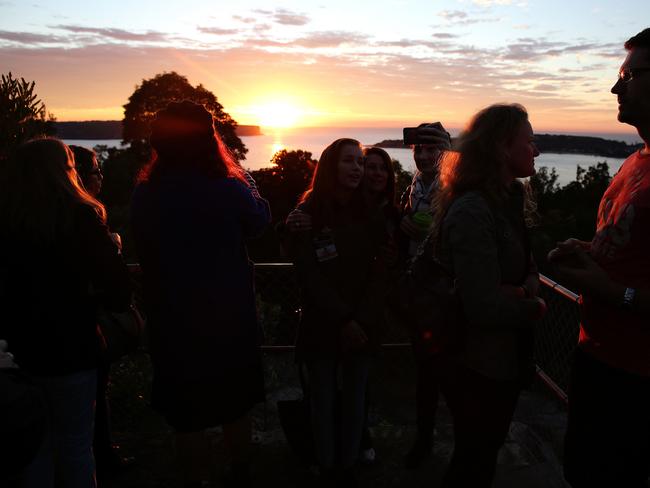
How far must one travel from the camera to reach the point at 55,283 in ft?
7.83

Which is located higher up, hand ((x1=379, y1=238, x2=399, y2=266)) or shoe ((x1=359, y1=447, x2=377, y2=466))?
hand ((x1=379, y1=238, x2=399, y2=266))

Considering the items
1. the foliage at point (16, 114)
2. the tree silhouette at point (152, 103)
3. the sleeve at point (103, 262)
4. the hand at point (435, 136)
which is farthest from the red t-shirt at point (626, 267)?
the tree silhouette at point (152, 103)

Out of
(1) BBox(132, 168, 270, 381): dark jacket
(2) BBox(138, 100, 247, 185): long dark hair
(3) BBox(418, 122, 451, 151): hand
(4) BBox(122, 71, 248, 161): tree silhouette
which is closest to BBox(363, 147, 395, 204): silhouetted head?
(3) BBox(418, 122, 451, 151): hand

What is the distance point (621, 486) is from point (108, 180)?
39263 millimetres

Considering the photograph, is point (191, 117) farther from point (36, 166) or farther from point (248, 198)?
point (36, 166)

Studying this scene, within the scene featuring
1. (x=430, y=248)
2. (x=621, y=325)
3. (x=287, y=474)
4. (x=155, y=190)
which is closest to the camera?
(x=621, y=325)

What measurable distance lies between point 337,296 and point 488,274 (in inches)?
43.7

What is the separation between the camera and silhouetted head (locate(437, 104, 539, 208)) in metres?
2.19

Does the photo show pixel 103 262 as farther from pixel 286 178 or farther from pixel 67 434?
pixel 286 178

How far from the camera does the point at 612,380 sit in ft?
7.30

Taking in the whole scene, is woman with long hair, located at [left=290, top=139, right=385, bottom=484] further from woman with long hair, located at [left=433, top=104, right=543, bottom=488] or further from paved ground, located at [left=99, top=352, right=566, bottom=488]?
woman with long hair, located at [left=433, top=104, right=543, bottom=488]

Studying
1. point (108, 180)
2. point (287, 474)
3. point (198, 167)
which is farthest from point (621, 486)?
point (108, 180)

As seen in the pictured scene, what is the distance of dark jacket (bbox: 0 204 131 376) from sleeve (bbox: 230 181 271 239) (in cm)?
67

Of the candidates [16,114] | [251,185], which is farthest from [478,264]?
[16,114]
